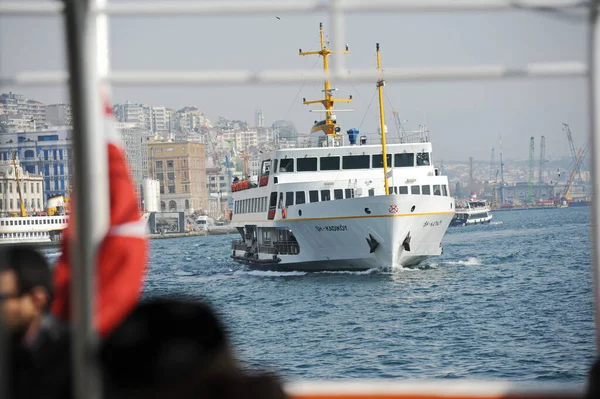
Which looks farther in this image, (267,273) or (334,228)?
(267,273)

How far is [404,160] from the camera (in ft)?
107

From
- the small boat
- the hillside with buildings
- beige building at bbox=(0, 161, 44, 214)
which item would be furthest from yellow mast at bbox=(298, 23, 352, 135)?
the small boat

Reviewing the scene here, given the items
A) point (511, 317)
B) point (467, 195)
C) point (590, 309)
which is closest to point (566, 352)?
point (511, 317)

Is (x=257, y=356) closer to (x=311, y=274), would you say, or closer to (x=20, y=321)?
(x=311, y=274)

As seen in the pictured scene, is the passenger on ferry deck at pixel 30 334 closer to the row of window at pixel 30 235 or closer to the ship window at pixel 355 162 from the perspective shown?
the ship window at pixel 355 162

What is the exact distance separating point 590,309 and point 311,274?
1056 centimetres

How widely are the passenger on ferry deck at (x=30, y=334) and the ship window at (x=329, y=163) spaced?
30712mm

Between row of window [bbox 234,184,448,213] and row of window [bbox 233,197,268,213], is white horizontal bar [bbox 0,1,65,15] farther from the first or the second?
row of window [bbox 233,197,268,213]

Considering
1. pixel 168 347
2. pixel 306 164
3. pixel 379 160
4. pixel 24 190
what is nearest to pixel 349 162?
pixel 379 160

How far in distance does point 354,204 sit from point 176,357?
94.2 ft

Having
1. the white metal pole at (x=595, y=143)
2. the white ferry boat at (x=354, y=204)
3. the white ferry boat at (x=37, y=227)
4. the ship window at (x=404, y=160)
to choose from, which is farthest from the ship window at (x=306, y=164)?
the white ferry boat at (x=37, y=227)

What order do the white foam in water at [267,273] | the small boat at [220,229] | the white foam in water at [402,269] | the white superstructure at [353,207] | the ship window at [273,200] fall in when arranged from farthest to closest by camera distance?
the small boat at [220,229], the white foam in water at [267,273], the ship window at [273,200], the white foam in water at [402,269], the white superstructure at [353,207]

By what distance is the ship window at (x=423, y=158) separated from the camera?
32625 millimetres

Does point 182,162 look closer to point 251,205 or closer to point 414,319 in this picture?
point 251,205
